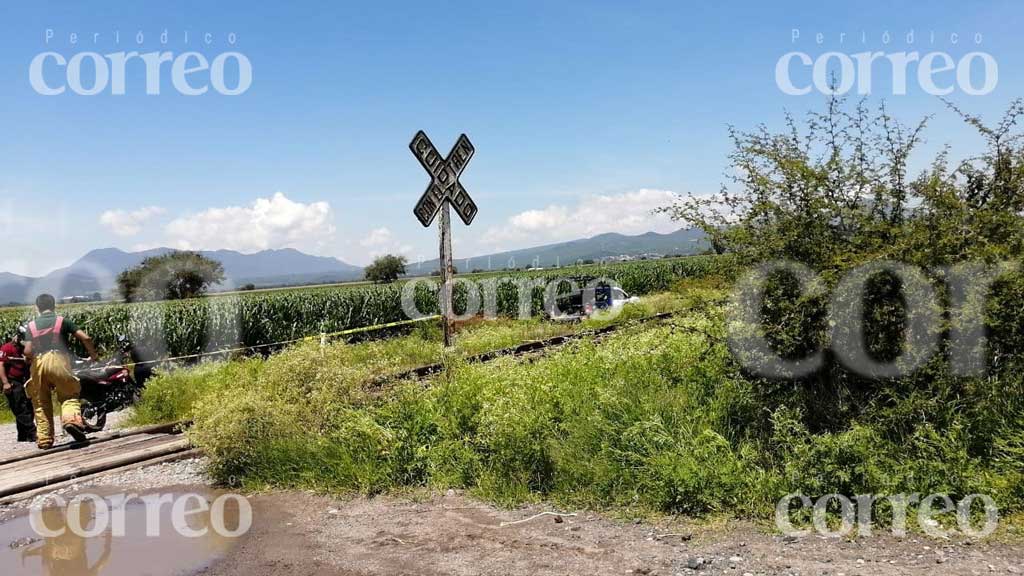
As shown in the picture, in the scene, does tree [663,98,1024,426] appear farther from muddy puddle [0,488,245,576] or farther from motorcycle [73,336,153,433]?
motorcycle [73,336,153,433]

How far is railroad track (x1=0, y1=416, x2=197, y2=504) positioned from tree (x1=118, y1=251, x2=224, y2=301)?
89.4 m

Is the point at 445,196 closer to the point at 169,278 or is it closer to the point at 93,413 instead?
the point at 93,413

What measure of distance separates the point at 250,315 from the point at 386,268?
3657 inches

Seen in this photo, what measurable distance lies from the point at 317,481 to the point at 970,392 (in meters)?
5.68

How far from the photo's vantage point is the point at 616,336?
40.3 ft

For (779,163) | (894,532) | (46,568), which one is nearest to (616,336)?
(779,163)

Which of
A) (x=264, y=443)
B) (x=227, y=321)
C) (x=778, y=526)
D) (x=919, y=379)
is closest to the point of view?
(x=778, y=526)

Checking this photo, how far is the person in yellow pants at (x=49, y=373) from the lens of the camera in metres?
Answer: 8.72

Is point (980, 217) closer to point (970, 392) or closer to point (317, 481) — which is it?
point (970, 392)

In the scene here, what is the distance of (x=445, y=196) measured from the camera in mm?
9203

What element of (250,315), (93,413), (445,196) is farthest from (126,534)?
(250,315)

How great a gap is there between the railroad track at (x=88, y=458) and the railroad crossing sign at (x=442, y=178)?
384 centimetres

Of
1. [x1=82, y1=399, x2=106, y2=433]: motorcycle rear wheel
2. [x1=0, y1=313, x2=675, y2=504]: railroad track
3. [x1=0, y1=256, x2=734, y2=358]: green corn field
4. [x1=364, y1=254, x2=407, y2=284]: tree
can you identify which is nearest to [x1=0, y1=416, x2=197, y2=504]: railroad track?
[x1=0, y1=313, x2=675, y2=504]: railroad track

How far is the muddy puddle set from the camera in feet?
17.3
